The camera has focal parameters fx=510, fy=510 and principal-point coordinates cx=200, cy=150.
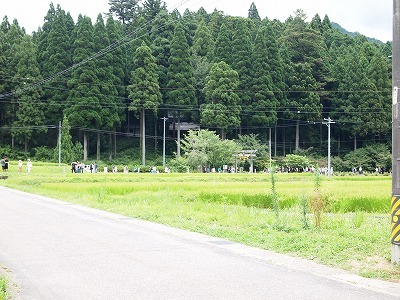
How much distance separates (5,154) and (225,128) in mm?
24704

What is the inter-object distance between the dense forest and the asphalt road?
42694 millimetres

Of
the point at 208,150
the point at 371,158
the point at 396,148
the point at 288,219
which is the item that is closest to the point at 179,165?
the point at 208,150

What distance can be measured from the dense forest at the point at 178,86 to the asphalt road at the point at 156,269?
42.7m

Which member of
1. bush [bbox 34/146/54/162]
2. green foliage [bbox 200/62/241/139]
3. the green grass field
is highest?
green foliage [bbox 200/62/241/139]

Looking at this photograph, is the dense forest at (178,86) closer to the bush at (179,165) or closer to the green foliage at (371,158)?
the green foliage at (371,158)

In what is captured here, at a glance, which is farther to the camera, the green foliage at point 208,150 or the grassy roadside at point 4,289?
the green foliage at point 208,150

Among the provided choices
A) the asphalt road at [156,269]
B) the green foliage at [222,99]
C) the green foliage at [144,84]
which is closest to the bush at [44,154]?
the green foliage at [144,84]

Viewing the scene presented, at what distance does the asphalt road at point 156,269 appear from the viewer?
6207 millimetres

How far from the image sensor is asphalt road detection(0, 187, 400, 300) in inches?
244

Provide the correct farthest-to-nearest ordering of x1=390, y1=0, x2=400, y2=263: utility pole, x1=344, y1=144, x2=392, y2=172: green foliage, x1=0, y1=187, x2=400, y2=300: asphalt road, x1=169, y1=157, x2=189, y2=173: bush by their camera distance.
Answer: x1=344, y1=144, x2=392, y2=172: green foliage, x1=169, y1=157, x2=189, y2=173: bush, x1=390, y1=0, x2=400, y2=263: utility pole, x1=0, y1=187, x2=400, y2=300: asphalt road

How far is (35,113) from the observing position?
54.9 m

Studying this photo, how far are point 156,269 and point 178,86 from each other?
53.7 meters

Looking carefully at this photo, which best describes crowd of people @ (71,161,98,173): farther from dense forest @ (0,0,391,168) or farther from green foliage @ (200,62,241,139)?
green foliage @ (200,62,241,139)

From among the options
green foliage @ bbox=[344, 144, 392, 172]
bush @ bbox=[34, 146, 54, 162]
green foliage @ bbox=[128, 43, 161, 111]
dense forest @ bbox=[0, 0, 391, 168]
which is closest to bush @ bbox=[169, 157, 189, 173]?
dense forest @ bbox=[0, 0, 391, 168]
